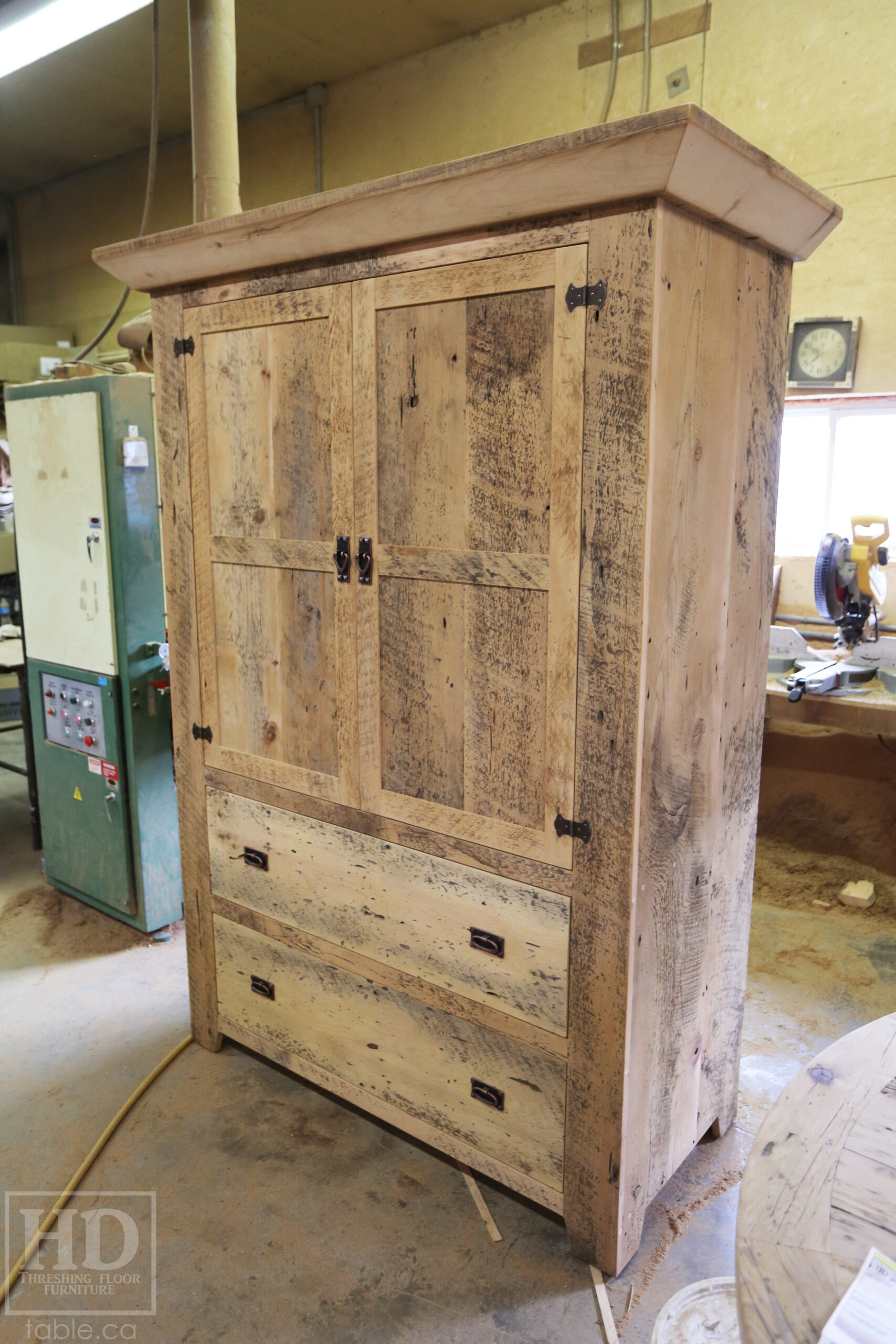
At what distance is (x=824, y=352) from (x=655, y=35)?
1377 millimetres

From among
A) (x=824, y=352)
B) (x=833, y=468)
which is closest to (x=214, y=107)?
(x=824, y=352)

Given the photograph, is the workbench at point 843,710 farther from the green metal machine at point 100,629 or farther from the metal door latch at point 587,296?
the green metal machine at point 100,629

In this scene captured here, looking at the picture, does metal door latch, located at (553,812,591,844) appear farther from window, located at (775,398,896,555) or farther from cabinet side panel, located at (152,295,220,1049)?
window, located at (775,398,896,555)

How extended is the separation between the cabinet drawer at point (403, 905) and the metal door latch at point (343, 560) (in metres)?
0.58

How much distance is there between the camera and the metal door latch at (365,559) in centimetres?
187

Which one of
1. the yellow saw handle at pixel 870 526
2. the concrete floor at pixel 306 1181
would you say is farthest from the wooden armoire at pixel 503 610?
the yellow saw handle at pixel 870 526

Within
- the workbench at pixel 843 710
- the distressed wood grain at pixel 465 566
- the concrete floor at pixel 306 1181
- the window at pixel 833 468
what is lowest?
the concrete floor at pixel 306 1181

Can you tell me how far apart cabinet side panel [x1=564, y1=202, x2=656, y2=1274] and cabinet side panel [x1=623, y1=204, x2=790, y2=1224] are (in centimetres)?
3

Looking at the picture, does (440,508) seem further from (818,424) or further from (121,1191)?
(818,424)

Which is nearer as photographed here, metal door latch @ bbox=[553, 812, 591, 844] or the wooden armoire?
the wooden armoire

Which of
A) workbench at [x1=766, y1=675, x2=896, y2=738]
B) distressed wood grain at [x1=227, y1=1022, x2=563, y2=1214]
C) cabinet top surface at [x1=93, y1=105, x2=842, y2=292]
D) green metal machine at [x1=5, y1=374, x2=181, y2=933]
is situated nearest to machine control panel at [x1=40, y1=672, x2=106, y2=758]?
green metal machine at [x1=5, y1=374, x2=181, y2=933]

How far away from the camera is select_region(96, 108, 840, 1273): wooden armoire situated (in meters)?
1.50

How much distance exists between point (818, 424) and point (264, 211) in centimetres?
253

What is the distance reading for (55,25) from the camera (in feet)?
8.21
